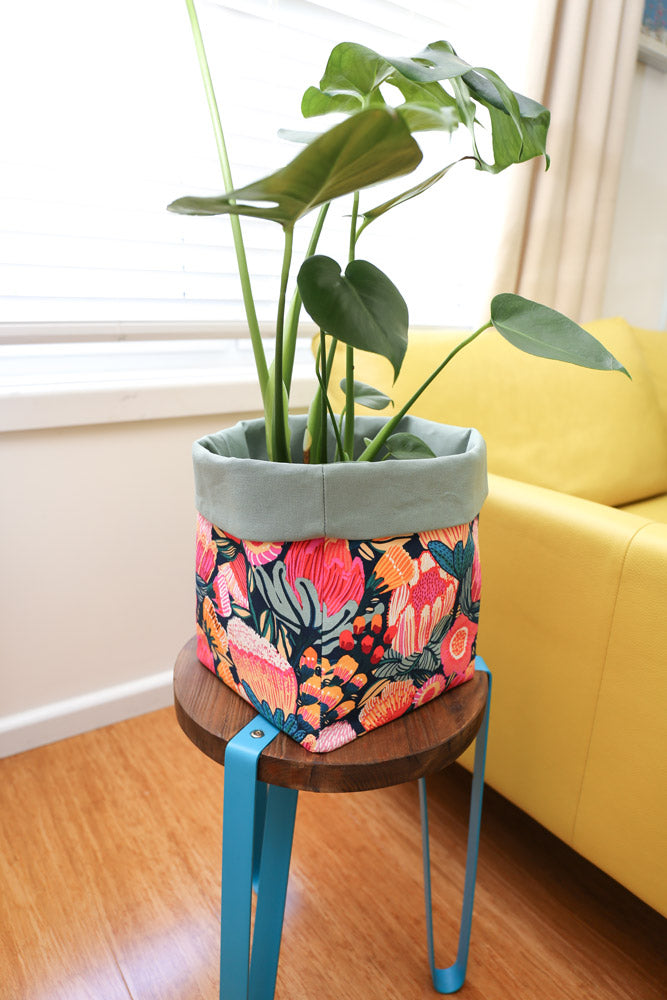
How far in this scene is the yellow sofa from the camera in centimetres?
77

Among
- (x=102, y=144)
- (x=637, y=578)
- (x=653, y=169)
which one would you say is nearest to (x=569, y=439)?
(x=637, y=578)

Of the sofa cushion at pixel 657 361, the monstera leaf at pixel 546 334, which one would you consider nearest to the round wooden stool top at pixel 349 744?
the monstera leaf at pixel 546 334

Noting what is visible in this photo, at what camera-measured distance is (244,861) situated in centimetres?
55

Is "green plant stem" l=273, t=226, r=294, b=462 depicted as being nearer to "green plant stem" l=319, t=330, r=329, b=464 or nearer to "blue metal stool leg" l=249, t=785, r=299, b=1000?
"green plant stem" l=319, t=330, r=329, b=464

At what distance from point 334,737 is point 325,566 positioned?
0.47 feet

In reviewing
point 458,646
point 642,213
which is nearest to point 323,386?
point 458,646

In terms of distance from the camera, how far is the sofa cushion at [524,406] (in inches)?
43.4

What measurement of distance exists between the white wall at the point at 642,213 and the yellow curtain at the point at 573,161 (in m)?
0.37

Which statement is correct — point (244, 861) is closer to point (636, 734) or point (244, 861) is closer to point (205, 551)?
point (205, 551)

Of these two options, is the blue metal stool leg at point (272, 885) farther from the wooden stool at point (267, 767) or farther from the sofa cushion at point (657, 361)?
the sofa cushion at point (657, 361)


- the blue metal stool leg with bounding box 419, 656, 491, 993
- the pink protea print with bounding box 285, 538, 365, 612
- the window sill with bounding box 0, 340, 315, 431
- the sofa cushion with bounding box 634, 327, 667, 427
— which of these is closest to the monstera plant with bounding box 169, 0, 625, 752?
the pink protea print with bounding box 285, 538, 365, 612

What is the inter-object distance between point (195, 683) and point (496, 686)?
475 millimetres

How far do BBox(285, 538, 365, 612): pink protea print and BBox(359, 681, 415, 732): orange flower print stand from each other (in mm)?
97

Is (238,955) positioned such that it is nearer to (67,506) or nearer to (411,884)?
(411,884)
